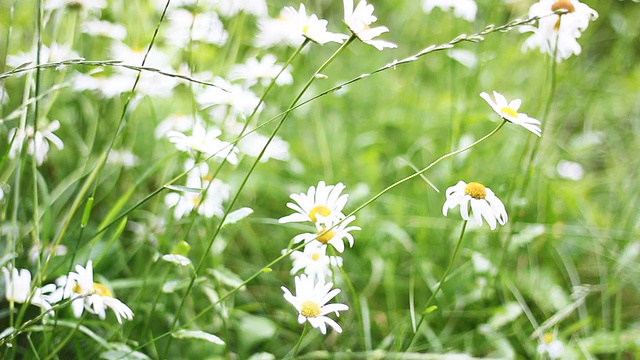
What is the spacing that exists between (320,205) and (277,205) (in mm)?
654

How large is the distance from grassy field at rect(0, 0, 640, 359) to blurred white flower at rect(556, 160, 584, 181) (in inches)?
0.4

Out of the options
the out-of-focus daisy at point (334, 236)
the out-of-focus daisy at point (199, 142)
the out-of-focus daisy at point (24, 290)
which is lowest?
the out-of-focus daisy at point (24, 290)

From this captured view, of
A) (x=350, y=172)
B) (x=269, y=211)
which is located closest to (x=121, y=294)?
(x=269, y=211)

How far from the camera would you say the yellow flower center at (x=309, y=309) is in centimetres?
75

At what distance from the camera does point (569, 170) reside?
1.67 meters

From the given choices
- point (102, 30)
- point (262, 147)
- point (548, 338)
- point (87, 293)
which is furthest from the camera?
point (102, 30)

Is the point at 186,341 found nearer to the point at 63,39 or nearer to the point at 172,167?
the point at 172,167

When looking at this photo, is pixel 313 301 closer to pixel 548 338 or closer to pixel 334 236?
pixel 334 236

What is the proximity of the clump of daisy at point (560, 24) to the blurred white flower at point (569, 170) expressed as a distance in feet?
2.01

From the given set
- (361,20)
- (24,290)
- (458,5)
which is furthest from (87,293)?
(458,5)

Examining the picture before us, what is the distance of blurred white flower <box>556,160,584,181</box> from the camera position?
1.62 metres

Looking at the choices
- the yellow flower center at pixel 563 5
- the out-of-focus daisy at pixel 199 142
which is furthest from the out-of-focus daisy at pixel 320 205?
the yellow flower center at pixel 563 5

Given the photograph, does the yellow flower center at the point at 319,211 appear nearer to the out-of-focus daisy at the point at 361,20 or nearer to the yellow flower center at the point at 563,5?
the out-of-focus daisy at the point at 361,20

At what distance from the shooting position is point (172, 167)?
3.87 feet
